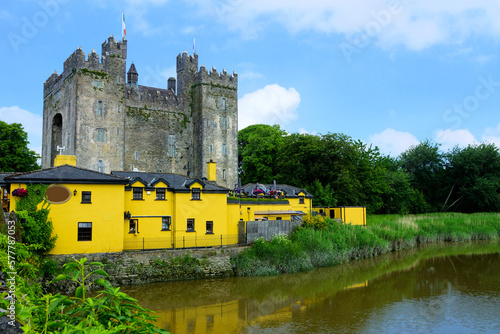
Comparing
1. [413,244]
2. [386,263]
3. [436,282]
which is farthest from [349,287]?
[413,244]

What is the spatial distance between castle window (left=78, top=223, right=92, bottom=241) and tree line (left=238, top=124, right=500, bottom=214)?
23116mm

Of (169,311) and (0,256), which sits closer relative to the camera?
(0,256)

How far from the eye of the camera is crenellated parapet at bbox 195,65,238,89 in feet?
154

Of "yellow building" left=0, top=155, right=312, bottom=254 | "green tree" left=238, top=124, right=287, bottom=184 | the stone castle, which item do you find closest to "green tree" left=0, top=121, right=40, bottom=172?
the stone castle

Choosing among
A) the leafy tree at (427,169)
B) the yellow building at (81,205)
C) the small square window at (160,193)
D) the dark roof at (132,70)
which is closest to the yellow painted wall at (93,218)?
the yellow building at (81,205)

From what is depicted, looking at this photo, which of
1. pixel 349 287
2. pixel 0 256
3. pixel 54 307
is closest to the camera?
pixel 54 307

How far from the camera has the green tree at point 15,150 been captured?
42.3 meters

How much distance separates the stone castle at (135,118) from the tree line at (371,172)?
18.1 ft

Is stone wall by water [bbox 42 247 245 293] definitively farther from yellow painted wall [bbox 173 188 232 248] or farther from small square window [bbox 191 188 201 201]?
small square window [bbox 191 188 201 201]

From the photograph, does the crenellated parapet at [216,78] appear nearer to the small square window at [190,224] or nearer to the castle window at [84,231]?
the small square window at [190,224]

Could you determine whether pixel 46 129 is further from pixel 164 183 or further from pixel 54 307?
pixel 54 307

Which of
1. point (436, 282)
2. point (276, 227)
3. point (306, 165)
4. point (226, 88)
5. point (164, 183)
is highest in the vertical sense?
point (226, 88)

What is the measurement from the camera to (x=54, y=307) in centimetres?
379

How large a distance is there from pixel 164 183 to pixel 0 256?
16468 millimetres
